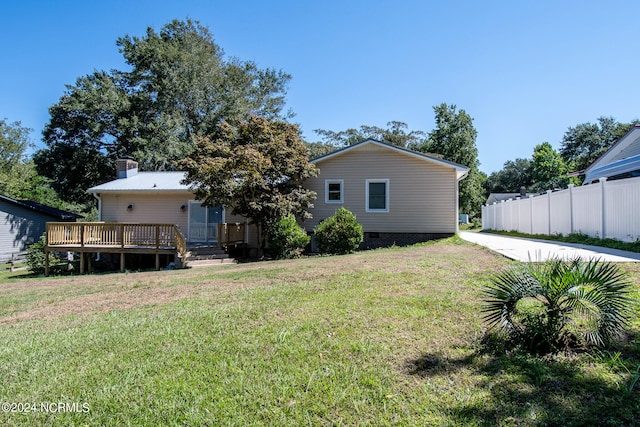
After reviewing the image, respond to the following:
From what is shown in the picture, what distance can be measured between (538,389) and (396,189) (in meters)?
12.7

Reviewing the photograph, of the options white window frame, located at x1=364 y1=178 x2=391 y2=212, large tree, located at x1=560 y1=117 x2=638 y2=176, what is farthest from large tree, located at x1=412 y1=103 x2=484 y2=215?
large tree, located at x1=560 y1=117 x2=638 y2=176

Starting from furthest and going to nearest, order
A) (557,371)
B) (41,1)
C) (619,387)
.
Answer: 1. (41,1)
2. (557,371)
3. (619,387)

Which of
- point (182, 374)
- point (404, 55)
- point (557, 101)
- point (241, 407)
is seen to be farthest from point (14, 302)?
point (557, 101)

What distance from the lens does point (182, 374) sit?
10.5 ft

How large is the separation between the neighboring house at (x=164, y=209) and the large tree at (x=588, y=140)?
48980 mm

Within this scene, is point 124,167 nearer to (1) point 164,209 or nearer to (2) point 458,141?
(1) point 164,209

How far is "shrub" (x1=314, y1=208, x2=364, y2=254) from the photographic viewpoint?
12.7 metres

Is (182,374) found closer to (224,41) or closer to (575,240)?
Answer: (575,240)

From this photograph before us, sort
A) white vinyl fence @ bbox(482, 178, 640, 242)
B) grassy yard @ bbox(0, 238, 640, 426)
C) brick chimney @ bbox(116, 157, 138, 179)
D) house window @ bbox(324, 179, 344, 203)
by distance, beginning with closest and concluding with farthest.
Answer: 1. grassy yard @ bbox(0, 238, 640, 426)
2. white vinyl fence @ bbox(482, 178, 640, 242)
3. house window @ bbox(324, 179, 344, 203)
4. brick chimney @ bbox(116, 157, 138, 179)

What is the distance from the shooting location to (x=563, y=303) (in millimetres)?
3129

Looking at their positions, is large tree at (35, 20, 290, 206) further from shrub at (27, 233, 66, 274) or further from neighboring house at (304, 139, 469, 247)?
neighboring house at (304, 139, 469, 247)

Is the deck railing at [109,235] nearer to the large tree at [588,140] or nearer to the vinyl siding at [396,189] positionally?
the vinyl siding at [396,189]

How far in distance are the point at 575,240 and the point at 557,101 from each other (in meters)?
7.57

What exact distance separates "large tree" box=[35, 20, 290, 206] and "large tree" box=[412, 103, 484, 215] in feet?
57.2
